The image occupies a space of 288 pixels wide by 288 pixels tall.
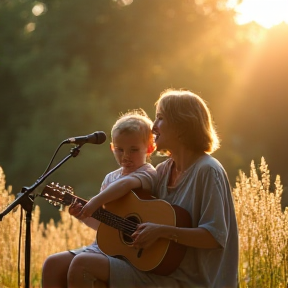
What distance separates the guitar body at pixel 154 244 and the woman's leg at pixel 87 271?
162 millimetres

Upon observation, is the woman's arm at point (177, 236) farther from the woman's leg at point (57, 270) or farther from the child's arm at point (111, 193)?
the woman's leg at point (57, 270)

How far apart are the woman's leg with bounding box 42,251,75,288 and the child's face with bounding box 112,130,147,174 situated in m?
0.53

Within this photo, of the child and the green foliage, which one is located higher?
the green foliage

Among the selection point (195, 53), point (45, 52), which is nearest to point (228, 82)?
point (195, 53)

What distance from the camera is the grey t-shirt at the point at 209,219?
3260mm

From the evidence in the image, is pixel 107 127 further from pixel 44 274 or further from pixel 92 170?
pixel 44 274

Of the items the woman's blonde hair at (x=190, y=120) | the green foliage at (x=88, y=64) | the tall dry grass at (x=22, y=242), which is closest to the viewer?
the woman's blonde hair at (x=190, y=120)

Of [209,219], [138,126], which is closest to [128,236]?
[209,219]

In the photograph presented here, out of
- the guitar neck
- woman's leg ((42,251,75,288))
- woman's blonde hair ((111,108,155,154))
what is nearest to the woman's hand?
the guitar neck

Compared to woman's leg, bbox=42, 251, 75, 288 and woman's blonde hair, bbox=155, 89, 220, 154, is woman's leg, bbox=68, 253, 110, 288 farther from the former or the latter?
woman's blonde hair, bbox=155, 89, 220, 154

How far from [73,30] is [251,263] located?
11.2 metres

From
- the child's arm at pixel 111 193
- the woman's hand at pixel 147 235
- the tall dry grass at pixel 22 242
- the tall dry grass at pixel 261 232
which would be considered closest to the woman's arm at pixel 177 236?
the woman's hand at pixel 147 235

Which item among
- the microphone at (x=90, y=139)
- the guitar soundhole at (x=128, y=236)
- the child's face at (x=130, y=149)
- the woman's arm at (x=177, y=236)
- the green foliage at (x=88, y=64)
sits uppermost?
the green foliage at (x=88, y=64)

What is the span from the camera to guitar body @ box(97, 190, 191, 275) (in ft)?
10.8
